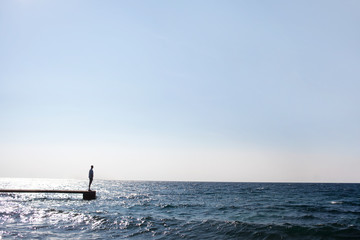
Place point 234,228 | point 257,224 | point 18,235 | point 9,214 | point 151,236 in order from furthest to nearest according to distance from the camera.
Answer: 1. point 9,214
2. point 257,224
3. point 234,228
4. point 151,236
5. point 18,235

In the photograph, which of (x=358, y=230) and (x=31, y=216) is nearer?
(x=358, y=230)

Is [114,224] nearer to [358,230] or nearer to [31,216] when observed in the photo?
[31,216]

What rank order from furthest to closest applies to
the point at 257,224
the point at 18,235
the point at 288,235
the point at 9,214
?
1. the point at 9,214
2. the point at 257,224
3. the point at 288,235
4. the point at 18,235

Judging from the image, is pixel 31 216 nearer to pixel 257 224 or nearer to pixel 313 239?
pixel 257 224

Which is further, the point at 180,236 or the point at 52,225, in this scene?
the point at 52,225

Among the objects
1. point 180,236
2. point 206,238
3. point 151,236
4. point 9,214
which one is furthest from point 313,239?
point 9,214

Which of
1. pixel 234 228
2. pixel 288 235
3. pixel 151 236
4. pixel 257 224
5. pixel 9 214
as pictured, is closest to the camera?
pixel 151 236

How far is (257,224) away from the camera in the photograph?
16219 millimetres

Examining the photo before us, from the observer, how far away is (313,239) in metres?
13.5

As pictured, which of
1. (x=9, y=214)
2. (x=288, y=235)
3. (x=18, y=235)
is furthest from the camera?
(x=9, y=214)

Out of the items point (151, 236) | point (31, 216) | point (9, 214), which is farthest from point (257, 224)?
point (9, 214)

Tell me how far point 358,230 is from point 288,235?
5435 mm

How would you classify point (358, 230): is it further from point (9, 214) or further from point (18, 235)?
point (9, 214)

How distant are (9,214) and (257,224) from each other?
55.8ft
